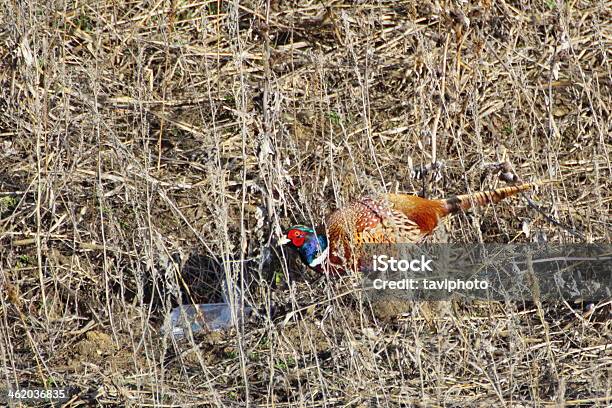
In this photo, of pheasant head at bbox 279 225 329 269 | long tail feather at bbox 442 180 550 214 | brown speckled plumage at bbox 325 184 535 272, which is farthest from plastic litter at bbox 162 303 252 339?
long tail feather at bbox 442 180 550 214

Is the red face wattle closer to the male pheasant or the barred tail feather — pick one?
the male pheasant

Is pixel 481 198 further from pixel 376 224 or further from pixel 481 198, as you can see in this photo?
pixel 376 224

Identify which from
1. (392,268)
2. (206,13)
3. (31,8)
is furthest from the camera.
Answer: (206,13)

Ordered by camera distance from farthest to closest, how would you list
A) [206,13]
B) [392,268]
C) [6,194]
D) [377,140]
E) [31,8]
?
[206,13] → [377,140] → [6,194] → [392,268] → [31,8]

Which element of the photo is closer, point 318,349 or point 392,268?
point 318,349

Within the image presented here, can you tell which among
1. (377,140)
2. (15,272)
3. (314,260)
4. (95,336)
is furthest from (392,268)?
(15,272)

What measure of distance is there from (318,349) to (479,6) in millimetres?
1971

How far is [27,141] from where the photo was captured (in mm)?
4766

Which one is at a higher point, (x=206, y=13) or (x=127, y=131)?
(x=206, y=13)

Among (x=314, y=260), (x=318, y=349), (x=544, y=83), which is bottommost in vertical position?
(x=318, y=349)

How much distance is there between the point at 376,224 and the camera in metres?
4.24

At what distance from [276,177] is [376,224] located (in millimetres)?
511

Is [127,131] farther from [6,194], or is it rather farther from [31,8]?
[31,8]

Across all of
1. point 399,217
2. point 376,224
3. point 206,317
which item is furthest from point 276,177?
point 206,317
